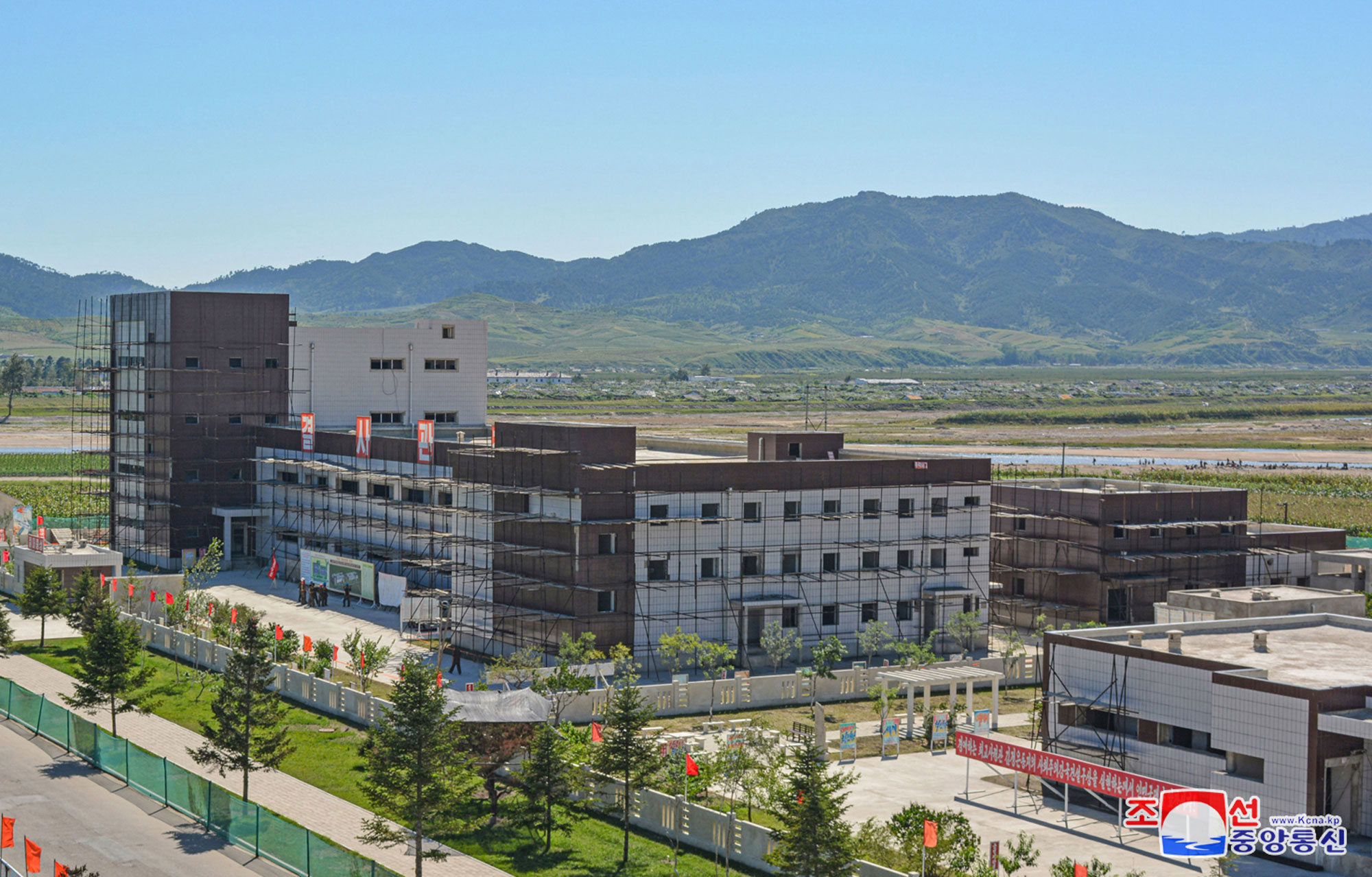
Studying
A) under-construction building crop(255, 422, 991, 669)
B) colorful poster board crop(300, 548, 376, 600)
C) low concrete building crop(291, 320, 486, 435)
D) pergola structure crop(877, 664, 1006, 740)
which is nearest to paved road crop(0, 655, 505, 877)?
under-construction building crop(255, 422, 991, 669)

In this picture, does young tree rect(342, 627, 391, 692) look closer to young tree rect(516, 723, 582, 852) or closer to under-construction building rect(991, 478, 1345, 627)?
young tree rect(516, 723, 582, 852)

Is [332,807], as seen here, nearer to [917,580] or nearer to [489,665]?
[489,665]

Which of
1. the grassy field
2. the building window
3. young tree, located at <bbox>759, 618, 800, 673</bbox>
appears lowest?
the grassy field

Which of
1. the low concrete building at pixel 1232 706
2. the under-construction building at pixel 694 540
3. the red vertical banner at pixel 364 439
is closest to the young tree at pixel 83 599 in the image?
the under-construction building at pixel 694 540

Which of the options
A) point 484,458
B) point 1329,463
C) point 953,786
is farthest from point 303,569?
point 1329,463

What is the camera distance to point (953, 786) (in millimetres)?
48250

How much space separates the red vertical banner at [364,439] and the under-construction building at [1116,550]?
37.5 meters

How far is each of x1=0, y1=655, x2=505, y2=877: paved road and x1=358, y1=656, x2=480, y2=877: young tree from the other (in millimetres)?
806

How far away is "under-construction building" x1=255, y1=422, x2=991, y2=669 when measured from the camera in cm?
6550

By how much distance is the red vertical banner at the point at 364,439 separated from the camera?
86.4 metres

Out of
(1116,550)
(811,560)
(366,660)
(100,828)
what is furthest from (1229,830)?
(1116,550)

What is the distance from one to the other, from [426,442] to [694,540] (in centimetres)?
1921

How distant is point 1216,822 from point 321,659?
3693cm

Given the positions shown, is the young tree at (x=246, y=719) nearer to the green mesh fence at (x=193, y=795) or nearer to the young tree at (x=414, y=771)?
the green mesh fence at (x=193, y=795)
